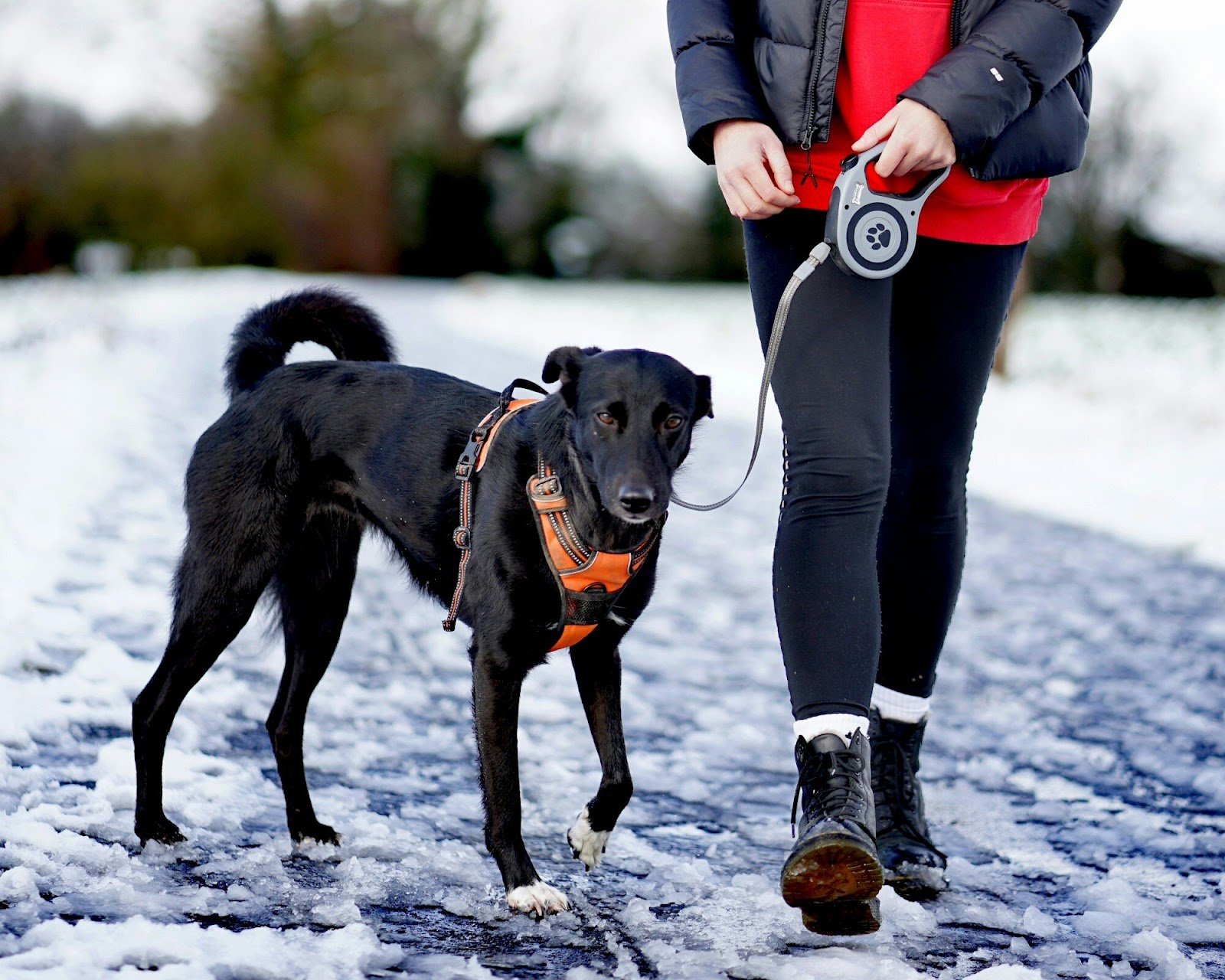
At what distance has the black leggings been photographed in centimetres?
233

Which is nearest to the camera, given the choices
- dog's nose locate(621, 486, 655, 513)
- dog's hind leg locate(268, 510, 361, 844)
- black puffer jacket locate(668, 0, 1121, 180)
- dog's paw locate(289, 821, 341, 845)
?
black puffer jacket locate(668, 0, 1121, 180)

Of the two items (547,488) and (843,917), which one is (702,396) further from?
(843,917)

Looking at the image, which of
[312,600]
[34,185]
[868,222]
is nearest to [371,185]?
[34,185]

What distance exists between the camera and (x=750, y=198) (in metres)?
2.31

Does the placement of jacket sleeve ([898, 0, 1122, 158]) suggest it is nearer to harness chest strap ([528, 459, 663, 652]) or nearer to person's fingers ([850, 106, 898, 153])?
person's fingers ([850, 106, 898, 153])

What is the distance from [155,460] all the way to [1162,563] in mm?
5383

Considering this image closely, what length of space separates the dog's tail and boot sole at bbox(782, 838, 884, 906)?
5.85 ft

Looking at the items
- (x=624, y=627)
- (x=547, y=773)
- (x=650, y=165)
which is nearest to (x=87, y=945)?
(x=624, y=627)

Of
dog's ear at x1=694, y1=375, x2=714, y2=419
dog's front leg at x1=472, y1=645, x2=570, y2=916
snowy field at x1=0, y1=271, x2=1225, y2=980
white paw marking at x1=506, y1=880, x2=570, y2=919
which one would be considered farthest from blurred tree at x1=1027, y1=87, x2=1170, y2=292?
white paw marking at x1=506, y1=880, x2=570, y2=919

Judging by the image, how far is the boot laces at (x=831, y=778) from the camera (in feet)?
7.22

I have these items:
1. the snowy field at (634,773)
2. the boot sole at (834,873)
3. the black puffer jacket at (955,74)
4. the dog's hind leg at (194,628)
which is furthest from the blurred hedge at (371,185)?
the boot sole at (834,873)

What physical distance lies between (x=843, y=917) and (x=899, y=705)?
0.64 metres

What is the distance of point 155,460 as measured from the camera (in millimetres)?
7082

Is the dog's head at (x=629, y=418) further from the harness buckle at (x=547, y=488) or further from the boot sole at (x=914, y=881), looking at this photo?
the boot sole at (x=914, y=881)
